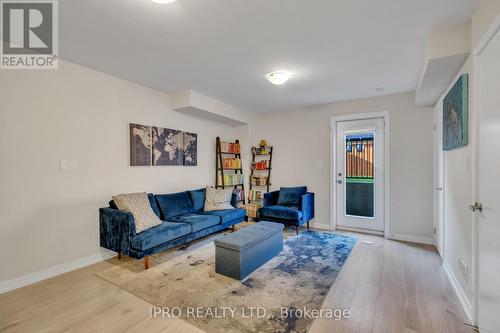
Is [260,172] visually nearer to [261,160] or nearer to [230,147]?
[261,160]

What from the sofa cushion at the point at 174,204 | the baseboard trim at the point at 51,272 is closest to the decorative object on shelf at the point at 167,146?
the sofa cushion at the point at 174,204

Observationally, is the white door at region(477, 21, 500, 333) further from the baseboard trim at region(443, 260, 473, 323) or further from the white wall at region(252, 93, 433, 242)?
the white wall at region(252, 93, 433, 242)

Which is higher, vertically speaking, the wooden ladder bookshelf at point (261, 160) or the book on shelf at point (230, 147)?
the book on shelf at point (230, 147)

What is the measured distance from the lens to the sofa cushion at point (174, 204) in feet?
11.6

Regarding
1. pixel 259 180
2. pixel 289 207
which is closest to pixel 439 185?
pixel 289 207

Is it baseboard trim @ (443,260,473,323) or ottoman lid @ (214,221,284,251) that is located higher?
ottoman lid @ (214,221,284,251)

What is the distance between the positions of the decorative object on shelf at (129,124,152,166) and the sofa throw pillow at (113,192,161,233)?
1.99 feet

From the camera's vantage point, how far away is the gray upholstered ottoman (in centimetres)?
248

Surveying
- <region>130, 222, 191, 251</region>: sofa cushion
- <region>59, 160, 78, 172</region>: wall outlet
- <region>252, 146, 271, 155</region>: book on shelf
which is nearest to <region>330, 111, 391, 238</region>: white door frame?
<region>252, 146, 271, 155</region>: book on shelf

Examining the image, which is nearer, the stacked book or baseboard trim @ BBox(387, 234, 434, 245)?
baseboard trim @ BBox(387, 234, 434, 245)

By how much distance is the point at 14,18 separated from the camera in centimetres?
204

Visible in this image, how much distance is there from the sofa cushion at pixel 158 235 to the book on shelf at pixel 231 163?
2045mm

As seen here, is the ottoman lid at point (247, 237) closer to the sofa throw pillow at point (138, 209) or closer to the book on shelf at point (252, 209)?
the sofa throw pillow at point (138, 209)

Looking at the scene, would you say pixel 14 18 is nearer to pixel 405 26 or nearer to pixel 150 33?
pixel 150 33
